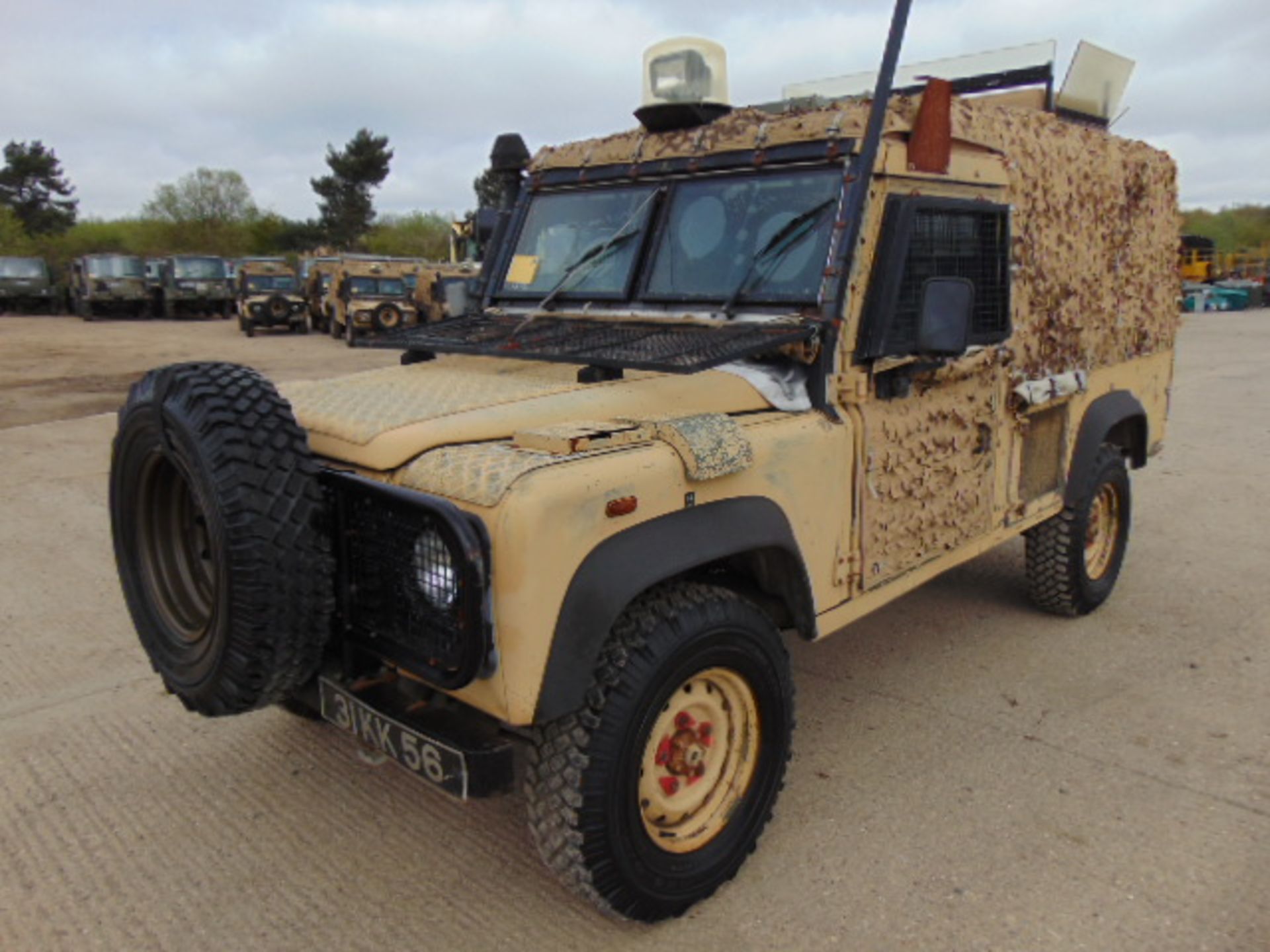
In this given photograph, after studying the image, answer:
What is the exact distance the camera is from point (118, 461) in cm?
287

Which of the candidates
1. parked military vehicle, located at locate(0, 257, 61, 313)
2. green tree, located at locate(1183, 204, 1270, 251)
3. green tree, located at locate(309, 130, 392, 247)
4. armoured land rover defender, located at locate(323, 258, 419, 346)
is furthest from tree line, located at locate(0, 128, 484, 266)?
green tree, located at locate(1183, 204, 1270, 251)

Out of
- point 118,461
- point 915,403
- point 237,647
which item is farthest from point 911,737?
point 118,461

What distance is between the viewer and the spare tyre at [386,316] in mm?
20078

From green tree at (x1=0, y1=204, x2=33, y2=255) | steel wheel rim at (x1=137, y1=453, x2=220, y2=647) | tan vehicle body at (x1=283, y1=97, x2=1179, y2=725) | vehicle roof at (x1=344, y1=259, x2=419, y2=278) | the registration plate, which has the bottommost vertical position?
the registration plate

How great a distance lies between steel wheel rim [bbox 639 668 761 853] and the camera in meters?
2.75

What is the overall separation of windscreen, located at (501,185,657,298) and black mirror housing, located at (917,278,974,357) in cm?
118

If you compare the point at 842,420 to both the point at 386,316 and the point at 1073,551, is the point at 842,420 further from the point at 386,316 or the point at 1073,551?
the point at 386,316

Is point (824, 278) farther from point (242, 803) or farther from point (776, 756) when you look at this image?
point (242, 803)

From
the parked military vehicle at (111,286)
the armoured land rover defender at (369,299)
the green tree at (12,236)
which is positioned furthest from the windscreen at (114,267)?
the green tree at (12,236)

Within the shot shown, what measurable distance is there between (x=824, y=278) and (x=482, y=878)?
2.17 metres

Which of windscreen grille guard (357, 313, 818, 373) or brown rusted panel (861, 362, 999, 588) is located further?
brown rusted panel (861, 362, 999, 588)

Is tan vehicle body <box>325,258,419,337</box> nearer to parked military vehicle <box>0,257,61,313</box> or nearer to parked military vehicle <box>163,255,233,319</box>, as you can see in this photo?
parked military vehicle <box>163,255,233,319</box>

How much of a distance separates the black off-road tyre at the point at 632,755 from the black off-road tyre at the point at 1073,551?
2.51m

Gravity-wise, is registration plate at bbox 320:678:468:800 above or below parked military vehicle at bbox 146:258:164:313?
below
